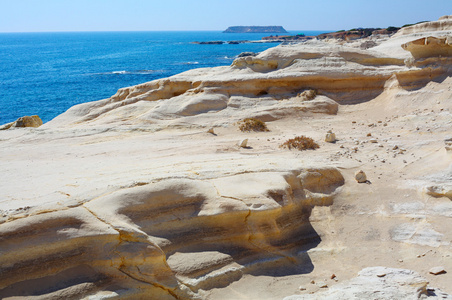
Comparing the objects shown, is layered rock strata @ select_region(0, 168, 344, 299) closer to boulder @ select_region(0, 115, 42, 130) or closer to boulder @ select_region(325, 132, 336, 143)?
boulder @ select_region(325, 132, 336, 143)

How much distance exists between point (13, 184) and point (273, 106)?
9.26 m

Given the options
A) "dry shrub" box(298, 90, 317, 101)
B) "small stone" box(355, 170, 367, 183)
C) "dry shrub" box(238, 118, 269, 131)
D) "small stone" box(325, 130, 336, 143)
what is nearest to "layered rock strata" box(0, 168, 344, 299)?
"small stone" box(355, 170, 367, 183)

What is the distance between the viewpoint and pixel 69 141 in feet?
40.3

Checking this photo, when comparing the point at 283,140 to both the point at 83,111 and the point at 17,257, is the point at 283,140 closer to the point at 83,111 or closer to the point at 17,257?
the point at 17,257

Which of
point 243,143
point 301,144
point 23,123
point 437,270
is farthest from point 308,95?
point 23,123

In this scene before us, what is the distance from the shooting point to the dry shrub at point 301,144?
10.8 metres

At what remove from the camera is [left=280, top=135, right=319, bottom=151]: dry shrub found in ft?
35.5

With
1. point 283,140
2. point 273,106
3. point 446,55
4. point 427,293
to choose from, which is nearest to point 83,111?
point 273,106

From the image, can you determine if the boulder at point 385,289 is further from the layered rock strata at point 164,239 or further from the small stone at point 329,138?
the small stone at point 329,138

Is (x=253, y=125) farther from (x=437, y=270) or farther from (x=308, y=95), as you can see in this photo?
(x=437, y=270)

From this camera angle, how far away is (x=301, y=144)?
10.8m

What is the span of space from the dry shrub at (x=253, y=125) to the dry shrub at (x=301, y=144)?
7.37 feet

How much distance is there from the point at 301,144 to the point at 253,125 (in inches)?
110

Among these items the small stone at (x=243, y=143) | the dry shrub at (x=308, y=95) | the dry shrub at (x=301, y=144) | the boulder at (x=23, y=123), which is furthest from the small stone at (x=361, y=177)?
the boulder at (x=23, y=123)
